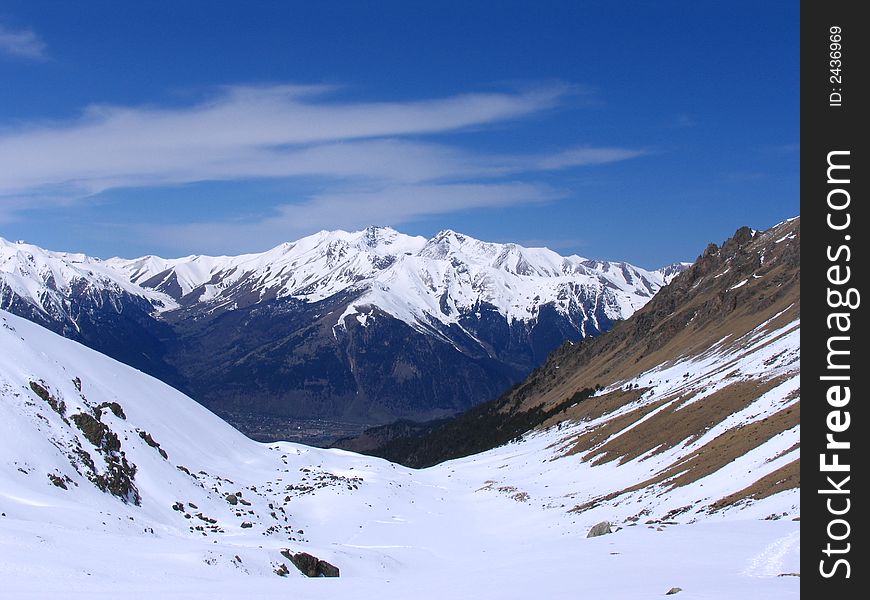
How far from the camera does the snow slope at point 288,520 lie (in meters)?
22.1

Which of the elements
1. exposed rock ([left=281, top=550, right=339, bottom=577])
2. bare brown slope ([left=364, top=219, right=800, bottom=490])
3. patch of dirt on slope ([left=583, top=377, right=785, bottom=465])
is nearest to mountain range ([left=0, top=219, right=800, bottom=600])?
exposed rock ([left=281, top=550, right=339, bottom=577])

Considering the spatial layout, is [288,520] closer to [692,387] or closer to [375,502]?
[375,502]

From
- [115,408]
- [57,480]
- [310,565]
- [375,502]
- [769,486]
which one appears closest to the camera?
[310,565]

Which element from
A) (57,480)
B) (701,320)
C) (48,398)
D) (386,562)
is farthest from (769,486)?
(701,320)

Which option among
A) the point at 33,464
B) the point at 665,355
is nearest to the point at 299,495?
the point at 33,464

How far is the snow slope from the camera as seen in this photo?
72.6 feet

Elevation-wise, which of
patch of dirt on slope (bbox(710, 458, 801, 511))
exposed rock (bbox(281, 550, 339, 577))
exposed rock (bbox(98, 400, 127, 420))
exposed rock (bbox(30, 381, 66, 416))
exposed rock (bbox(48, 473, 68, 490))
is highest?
exposed rock (bbox(30, 381, 66, 416))

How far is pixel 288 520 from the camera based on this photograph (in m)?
48.7

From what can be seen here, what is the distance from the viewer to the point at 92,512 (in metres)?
32.0

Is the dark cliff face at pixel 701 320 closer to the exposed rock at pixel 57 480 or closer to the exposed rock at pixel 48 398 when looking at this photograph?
the exposed rock at pixel 48 398

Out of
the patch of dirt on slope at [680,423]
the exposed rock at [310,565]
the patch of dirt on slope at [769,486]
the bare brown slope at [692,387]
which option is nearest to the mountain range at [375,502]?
the exposed rock at [310,565]

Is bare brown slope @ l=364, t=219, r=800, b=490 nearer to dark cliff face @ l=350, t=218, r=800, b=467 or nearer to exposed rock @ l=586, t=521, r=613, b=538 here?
dark cliff face @ l=350, t=218, r=800, b=467
